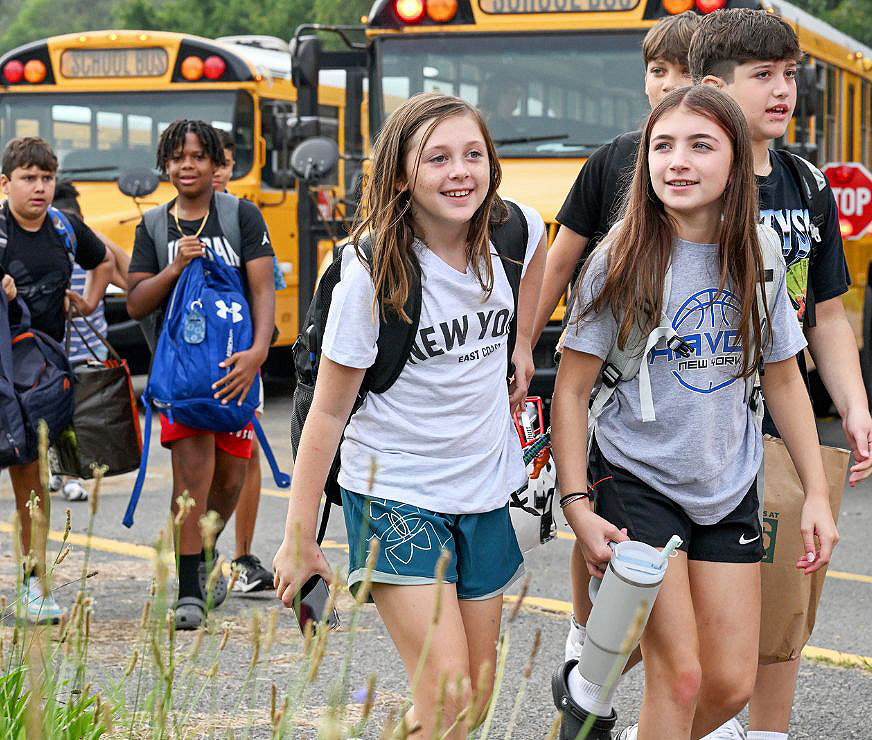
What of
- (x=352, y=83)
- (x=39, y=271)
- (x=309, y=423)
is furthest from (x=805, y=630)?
(x=352, y=83)

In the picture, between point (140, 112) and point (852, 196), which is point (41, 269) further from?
point (140, 112)

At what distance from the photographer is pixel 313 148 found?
7.87m

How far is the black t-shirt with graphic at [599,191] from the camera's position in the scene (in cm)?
356

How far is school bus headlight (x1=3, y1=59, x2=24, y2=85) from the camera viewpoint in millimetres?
11398

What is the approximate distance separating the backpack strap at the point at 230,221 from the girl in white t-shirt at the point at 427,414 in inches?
87.9

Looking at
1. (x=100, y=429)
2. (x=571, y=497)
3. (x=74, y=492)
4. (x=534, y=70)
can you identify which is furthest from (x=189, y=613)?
(x=534, y=70)

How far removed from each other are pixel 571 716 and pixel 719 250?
3.79ft

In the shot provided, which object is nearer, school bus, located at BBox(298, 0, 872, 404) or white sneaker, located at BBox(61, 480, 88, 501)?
white sneaker, located at BBox(61, 480, 88, 501)

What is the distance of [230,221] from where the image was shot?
520 cm

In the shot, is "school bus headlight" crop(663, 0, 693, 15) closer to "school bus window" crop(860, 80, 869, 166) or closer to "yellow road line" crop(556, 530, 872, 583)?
"yellow road line" crop(556, 530, 872, 583)

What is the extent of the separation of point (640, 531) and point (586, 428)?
23cm

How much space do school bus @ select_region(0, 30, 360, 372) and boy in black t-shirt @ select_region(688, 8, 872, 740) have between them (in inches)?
301

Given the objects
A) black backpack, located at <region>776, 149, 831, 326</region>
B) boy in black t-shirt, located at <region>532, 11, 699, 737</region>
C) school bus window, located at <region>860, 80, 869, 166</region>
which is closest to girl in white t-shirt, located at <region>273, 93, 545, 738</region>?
boy in black t-shirt, located at <region>532, 11, 699, 737</region>

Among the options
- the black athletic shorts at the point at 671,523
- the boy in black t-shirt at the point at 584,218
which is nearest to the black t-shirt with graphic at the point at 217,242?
the boy in black t-shirt at the point at 584,218
